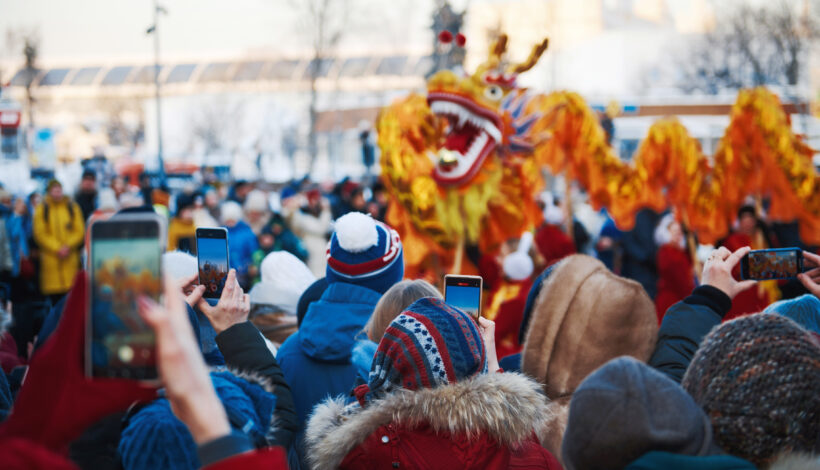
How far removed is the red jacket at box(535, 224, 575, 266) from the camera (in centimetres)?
841

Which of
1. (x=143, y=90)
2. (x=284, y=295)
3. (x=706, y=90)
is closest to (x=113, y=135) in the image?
(x=143, y=90)

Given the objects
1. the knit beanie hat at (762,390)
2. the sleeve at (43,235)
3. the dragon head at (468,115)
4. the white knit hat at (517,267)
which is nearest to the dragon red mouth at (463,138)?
the dragon head at (468,115)

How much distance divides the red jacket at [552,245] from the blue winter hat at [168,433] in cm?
648

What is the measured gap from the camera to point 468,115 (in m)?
7.52

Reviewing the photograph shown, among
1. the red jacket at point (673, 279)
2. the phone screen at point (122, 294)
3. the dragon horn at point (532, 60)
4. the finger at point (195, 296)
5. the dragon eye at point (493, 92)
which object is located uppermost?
the dragon horn at point (532, 60)

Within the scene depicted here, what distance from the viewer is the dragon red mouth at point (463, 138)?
7.48m

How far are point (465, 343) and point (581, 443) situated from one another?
0.56 metres

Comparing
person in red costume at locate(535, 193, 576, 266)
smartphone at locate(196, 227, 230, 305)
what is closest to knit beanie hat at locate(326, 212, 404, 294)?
smartphone at locate(196, 227, 230, 305)

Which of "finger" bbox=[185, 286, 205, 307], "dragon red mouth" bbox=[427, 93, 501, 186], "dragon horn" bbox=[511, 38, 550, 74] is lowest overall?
"finger" bbox=[185, 286, 205, 307]

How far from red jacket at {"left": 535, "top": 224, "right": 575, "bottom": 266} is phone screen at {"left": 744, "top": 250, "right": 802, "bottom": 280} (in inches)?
212

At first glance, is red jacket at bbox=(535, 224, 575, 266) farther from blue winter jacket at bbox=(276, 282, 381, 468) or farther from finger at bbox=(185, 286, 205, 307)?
finger at bbox=(185, 286, 205, 307)

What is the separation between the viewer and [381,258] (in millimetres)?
3482

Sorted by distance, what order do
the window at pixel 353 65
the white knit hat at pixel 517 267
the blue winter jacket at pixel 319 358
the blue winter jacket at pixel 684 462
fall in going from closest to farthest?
the blue winter jacket at pixel 684 462
the blue winter jacket at pixel 319 358
the white knit hat at pixel 517 267
the window at pixel 353 65

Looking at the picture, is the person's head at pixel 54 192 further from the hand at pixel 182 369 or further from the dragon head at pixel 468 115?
the hand at pixel 182 369
